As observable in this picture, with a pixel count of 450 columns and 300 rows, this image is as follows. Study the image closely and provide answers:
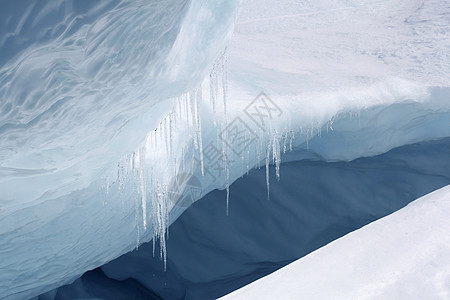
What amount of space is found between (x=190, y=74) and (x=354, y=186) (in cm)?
228

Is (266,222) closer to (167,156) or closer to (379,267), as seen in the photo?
(167,156)

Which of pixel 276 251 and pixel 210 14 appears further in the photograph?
pixel 276 251

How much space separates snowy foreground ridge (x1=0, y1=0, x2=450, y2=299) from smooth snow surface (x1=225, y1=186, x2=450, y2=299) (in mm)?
847

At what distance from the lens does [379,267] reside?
1731 millimetres

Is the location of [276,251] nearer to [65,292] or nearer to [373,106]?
[373,106]

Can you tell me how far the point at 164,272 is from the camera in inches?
146

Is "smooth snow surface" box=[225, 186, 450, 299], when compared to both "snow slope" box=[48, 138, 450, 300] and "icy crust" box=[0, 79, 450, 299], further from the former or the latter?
"snow slope" box=[48, 138, 450, 300]

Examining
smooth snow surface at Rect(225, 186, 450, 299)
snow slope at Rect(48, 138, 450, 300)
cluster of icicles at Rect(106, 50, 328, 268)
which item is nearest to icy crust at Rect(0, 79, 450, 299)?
cluster of icicles at Rect(106, 50, 328, 268)

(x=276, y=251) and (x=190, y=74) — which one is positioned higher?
(x=190, y=74)

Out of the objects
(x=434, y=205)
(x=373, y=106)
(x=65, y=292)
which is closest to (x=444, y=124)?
(x=373, y=106)

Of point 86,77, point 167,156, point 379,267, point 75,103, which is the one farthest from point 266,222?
point 86,77

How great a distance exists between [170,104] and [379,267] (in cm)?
116

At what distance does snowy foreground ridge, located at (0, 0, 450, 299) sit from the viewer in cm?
145

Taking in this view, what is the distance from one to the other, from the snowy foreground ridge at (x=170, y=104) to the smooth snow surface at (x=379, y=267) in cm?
85
